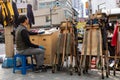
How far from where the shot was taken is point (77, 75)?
6.39m

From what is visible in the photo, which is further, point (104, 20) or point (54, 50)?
point (54, 50)

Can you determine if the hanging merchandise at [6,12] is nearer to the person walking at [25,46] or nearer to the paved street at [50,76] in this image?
the person walking at [25,46]

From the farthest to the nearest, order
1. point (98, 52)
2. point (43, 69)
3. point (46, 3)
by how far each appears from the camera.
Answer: point (46, 3), point (43, 69), point (98, 52)

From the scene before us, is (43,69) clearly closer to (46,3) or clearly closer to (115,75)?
(115,75)

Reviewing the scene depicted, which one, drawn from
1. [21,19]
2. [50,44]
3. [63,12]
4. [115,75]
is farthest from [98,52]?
[63,12]

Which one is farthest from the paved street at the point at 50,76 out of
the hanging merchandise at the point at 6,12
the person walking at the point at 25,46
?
the hanging merchandise at the point at 6,12

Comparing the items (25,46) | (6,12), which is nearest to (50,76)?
(25,46)

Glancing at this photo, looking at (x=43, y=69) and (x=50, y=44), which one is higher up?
(x=50, y=44)

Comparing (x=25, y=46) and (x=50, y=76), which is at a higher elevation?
(x=25, y=46)

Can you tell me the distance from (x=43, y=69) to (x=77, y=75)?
3.72ft

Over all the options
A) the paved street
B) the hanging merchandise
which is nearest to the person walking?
the paved street

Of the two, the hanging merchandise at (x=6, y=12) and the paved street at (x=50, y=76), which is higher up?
the hanging merchandise at (x=6, y=12)

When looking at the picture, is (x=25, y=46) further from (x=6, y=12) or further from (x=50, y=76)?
(x=6, y=12)

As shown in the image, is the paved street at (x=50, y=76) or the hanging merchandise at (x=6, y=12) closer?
the paved street at (x=50, y=76)
